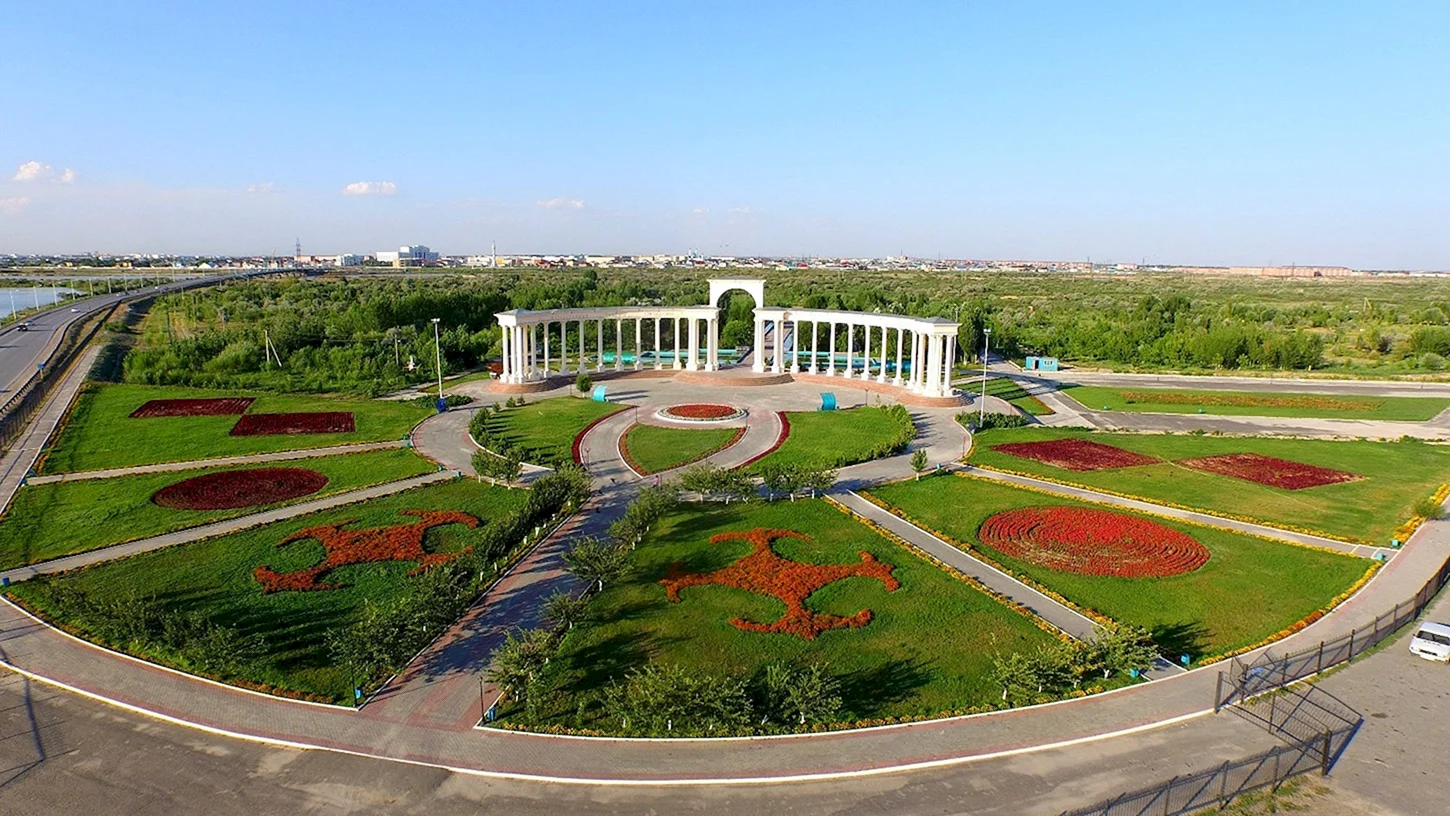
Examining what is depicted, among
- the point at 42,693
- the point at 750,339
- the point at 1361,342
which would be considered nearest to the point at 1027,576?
the point at 42,693

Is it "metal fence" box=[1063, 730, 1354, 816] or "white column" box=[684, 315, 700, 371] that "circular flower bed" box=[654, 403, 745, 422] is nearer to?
"white column" box=[684, 315, 700, 371]

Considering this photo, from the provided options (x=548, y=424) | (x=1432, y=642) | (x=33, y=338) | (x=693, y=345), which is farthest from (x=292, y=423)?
(x=1432, y=642)

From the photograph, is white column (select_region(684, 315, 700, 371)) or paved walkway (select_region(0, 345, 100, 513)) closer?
paved walkway (select_region(0, 345, 100, 513))

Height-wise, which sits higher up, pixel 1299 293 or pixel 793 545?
pixel 1299 293

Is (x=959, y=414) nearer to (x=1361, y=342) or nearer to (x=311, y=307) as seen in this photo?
(x=1361, y=342)

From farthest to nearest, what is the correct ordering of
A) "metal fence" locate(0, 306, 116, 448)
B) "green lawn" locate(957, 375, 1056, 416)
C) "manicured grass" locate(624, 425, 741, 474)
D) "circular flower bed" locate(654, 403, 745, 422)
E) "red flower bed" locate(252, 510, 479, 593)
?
"green lawn" locate(957, 375, 1056, 416) → "circular flower bed" locate(654, 403, 745, 422) → "metal fence" locate(0, 306, 116, 448) → "manicured grass" locate(624, 425, 741, 474) → "red flower bed" locate(252, 510, 479, 593)

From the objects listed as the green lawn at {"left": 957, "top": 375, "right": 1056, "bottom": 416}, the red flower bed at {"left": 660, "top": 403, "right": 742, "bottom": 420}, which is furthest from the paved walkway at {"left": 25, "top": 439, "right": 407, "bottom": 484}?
the green lawn at {"left": 957, "top": 375, "right": 1056, "bottom": 416}

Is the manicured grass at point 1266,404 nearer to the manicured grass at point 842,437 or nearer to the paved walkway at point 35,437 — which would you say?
the manicured grass at point 842,437
